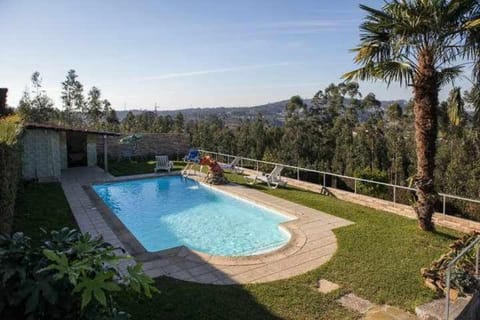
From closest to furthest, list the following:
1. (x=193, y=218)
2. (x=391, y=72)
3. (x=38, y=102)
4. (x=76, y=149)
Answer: (x=391, y=72) → (x=193, y=218) → (x=76, y=149) → (x=38, y=102)

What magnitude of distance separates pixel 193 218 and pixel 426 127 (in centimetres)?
733

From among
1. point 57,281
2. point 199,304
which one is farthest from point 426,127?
point 57,281

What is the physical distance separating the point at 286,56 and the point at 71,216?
14619 mm

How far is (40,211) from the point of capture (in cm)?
977

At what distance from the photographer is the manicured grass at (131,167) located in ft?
57.5

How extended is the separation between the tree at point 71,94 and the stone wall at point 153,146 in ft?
34.8

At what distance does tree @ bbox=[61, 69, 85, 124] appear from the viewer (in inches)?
1161

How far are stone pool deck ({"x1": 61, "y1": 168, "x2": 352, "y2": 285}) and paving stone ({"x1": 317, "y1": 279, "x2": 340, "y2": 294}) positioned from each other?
20.3 inches

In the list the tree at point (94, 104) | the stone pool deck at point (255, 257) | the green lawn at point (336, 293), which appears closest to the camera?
the green lawn at point (336, 293)

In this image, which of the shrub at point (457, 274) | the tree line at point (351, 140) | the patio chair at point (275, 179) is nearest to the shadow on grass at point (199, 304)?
the shrub at point (457, 274)

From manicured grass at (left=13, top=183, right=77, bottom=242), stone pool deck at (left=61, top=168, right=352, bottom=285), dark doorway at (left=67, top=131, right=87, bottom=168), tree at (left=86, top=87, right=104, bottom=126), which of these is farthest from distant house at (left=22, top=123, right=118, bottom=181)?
tree at (left=86, top=87, right=104, bottom=126)

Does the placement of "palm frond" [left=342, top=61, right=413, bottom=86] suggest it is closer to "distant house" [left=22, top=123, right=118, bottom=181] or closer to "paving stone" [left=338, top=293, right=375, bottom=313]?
"paving stone" [left=338, top=293, right=375, bottom=313]

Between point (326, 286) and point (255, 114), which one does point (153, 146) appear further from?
point (255, 114)

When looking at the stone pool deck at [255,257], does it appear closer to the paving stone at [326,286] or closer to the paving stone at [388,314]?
the paving stone at [326,286]
